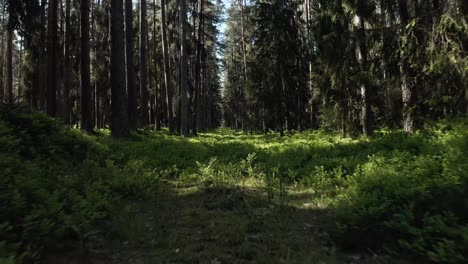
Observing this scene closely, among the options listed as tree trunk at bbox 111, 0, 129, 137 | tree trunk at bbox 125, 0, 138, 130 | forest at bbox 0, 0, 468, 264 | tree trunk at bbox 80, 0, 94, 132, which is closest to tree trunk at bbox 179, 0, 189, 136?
tree trunk at bbox 125, 0, 138, 130

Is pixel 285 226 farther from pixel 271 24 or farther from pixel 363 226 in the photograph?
pixel 271 24

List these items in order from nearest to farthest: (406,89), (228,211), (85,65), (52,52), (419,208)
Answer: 1. (419,208)
2. (228,211)
3. (406,89)
4. (85,65)
5. (52,52)

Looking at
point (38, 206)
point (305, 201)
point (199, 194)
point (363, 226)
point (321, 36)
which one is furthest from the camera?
point (321, 36)

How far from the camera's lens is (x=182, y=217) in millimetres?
5758

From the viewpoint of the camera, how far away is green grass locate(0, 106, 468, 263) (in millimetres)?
3773

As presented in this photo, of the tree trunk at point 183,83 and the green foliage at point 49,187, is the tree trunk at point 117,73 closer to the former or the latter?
the green foliage at point 49,187

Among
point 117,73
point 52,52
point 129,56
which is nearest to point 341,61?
point 117,73

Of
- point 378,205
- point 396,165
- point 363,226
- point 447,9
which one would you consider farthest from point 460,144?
point 447,9

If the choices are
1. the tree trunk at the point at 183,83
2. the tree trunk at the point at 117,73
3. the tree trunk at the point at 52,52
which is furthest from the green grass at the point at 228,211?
the tree trunk at the point at 183,83

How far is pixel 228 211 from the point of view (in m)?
6.03

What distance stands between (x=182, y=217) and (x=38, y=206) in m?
2.26

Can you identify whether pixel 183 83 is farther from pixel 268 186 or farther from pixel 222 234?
pixel 222 234

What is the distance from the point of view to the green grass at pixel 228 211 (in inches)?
149

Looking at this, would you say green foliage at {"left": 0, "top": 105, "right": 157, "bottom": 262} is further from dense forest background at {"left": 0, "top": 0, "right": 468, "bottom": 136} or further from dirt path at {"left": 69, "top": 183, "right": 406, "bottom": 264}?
dense forest background at {"left": 0, "top": 0, "right": 468, "bottom": 136}
